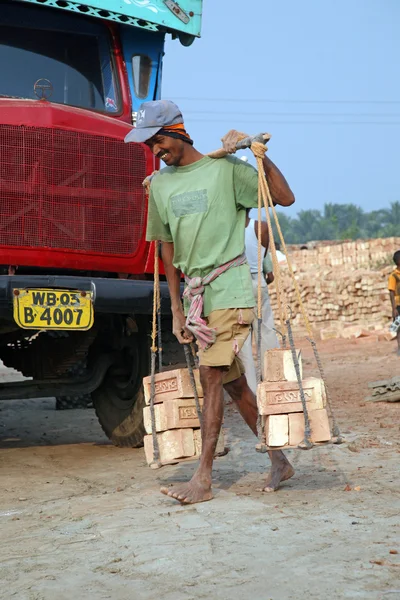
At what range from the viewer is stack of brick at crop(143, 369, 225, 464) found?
15.5 feet

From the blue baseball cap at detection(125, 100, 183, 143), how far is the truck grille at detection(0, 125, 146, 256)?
1208mm

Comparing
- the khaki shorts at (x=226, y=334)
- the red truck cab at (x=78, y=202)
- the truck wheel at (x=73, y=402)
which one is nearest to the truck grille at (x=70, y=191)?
the red truck cab at (x=78, y=202)

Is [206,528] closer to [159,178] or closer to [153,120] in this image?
[159,178]

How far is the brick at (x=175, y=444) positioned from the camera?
186 inches

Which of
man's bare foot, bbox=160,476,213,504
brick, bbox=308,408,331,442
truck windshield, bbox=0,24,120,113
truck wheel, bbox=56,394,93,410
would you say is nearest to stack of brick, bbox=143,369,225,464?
man's bare foot, bbox=160,476,213,504

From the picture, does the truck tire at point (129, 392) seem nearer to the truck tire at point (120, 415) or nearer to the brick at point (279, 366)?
the truck tire at point (120, 415)

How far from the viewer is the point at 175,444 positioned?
4.73 meters

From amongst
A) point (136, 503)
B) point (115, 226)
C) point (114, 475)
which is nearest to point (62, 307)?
point (115, 226)

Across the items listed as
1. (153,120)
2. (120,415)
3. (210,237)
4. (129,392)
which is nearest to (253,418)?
(210,237)

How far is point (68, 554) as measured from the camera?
361cm

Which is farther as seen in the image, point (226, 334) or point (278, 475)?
point (278, 475)

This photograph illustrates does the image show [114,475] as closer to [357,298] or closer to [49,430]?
[49,430]

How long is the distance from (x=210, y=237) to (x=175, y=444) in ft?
3.47

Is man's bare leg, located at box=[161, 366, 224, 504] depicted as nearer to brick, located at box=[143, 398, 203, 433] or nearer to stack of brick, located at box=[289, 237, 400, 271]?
brick, located at box=[143, 398, 203, 433]
